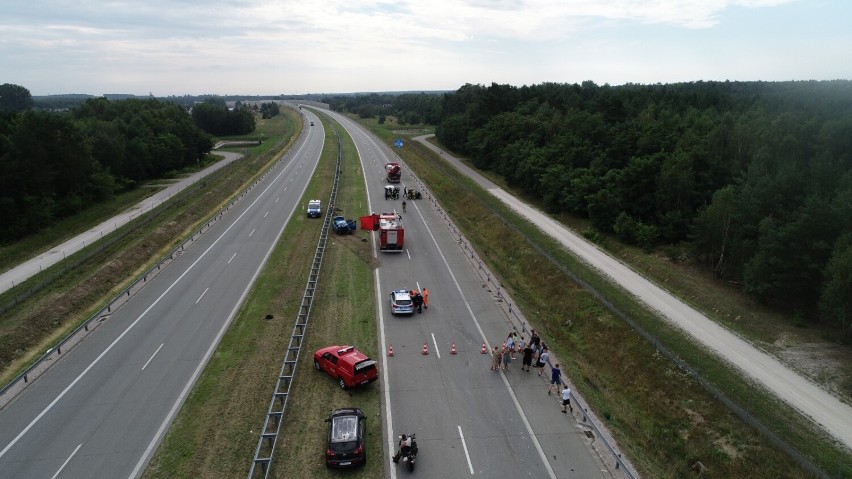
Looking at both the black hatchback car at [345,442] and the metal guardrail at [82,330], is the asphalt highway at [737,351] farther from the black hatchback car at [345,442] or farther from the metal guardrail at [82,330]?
the metal guardrail at [82,330]

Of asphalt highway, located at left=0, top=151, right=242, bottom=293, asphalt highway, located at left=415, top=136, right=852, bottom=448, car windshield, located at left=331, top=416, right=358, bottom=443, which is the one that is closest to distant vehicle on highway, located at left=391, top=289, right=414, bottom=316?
car windshield, located at left=331, top=416, right=358, bottom=443

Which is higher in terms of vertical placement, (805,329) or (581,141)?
(581,141)

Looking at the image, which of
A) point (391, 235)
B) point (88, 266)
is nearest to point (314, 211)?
point (391, 235)

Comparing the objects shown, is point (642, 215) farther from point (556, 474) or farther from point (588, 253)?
point (556, 474)

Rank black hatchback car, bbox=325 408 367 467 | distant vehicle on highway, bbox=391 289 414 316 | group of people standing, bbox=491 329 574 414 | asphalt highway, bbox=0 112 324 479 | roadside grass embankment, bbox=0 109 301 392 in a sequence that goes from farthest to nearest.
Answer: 1. distant vehicle on highway, bbox=391 289 414 316
2. roadside grass embankment, bbox=0 109 301 392
3. group of people standing, bbox=491 329 574 414
4. asphalt highway, bbox=0 112 324 479
5. black hatchback car, bbox=325 408 367 467

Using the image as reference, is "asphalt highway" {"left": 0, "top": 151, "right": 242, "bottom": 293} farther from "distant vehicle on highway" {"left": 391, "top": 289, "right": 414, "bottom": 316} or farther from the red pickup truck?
"distant vehicle on highway" {"left": 391, "top": 289, "right": 414, "bottom": 316}

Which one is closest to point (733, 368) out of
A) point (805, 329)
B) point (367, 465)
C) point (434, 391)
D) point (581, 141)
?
point (805, 329)

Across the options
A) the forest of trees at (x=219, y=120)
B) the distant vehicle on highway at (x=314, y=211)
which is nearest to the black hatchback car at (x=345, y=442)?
the distant vehicle on highway at (x=314, y=211)
